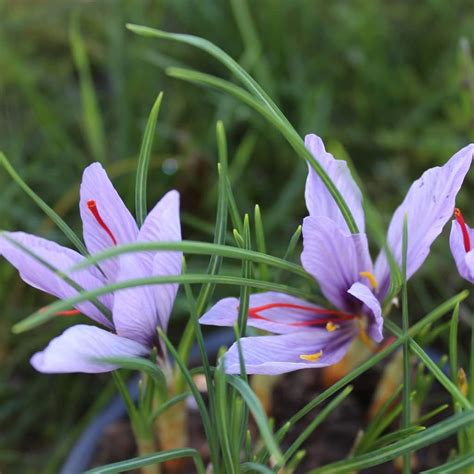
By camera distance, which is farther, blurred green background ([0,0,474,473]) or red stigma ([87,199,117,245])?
blurred green background ([0,0,474,473])

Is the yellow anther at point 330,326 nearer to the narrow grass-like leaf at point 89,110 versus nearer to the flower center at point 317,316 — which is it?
the flower center at point 317,316

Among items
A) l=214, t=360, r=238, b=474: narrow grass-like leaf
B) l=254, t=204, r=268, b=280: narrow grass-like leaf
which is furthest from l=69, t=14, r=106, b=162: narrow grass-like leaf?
l=214, t=360, r=238, b=474: narrow grass-like leaf

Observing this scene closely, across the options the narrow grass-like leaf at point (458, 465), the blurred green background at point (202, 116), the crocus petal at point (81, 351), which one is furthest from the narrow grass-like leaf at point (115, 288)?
the blurred green background at point (202, 116)

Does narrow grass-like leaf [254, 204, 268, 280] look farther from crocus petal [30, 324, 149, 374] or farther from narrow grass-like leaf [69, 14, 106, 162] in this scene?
narrow grass-like leaf [69, 14, 106, 162]

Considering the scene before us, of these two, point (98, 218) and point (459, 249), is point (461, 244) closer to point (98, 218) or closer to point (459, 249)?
point (459, 249)

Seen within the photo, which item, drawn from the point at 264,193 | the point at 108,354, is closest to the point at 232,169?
the point at 264,193

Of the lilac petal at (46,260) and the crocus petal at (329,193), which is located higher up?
the crocus petal at (329,193)

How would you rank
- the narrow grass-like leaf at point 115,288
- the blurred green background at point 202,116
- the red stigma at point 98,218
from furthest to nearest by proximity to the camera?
the blurred green background at point 202,116, the red stigma at point 98,218, the narrow grass-like leaf at point 115,288
